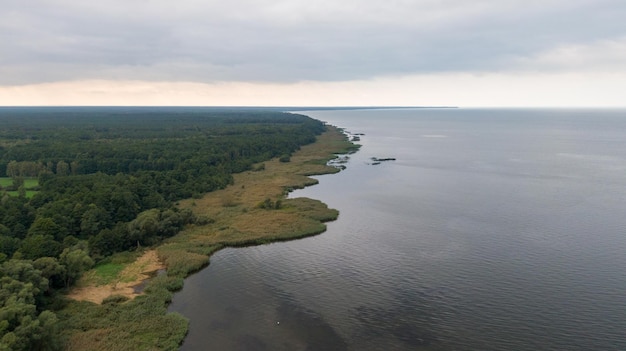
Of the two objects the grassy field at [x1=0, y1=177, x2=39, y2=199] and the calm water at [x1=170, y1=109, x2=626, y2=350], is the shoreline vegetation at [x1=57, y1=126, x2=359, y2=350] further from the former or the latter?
the grassy field at [x1=0, y1=177, x2=39, y2=199]

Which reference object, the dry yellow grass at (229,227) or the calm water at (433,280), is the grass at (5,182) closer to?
the dry yellow grass at (229,227)

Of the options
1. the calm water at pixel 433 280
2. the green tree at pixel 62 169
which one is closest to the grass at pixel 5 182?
the green tree at pixel 62 169

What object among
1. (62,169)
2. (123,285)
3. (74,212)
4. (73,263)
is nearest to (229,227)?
(123,285)

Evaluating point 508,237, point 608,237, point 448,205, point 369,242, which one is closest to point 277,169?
point 448,205

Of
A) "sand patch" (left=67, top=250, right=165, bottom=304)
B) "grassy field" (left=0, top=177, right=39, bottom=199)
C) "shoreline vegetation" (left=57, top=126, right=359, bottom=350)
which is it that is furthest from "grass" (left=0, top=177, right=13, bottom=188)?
"sand patch" (left=67, top=250, right=165, bottom=304)

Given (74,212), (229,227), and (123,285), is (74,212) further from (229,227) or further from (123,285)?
(229,227)

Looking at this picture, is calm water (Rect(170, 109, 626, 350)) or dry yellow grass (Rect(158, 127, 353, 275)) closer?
calm water (Rect(170, 109, 626, 350))
